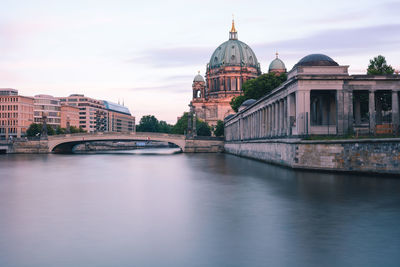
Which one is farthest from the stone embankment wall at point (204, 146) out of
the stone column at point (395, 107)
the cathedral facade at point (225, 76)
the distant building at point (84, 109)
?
the distant building at point (84, 109)

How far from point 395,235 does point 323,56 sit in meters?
29.1

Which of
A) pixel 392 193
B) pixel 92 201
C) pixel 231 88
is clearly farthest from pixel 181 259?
pixel 231 88

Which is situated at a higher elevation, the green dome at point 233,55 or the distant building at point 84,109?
the green dome at point 233,55

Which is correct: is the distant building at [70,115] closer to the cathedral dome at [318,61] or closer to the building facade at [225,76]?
the building facade at [225,76]

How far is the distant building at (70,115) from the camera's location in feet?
540

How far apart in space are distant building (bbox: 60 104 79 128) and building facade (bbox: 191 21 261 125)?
4994cm

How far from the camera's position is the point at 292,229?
1305 centimetres

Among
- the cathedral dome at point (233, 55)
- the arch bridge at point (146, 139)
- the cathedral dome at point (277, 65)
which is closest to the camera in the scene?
the arch bridge at point (146, 139)

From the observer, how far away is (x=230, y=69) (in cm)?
16275

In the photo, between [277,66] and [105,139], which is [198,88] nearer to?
[277,66]

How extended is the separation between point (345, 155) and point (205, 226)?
60.8ft

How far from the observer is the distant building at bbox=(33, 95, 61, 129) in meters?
146

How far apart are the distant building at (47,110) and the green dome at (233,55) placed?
6317 cm

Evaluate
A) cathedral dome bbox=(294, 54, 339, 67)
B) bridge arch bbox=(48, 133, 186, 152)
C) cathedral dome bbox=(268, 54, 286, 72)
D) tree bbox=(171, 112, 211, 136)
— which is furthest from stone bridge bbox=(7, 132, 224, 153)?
cathedral dome bbox=(294, 54, 339, 67)
